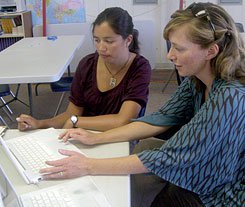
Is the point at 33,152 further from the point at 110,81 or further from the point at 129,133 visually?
the point at 110,81

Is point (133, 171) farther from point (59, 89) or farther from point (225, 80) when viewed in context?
point (59, 89)

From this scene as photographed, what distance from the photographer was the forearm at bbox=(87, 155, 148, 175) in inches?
40.3

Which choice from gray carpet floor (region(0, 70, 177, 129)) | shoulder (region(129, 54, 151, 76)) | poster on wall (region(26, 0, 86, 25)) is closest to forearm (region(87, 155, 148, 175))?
shoulder (region(129, 54, 151, 76))

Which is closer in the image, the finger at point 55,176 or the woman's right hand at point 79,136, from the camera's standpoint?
the finger at point 55,176

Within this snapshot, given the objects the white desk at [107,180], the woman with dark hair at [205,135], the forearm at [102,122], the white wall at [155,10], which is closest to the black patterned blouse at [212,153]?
the woman with dark hair at [205,135]

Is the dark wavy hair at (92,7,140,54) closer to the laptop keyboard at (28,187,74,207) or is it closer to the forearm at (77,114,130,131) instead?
the forearm at (77,114,130,131)

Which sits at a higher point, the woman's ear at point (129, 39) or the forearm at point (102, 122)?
the woman's ear at point (129, 39)

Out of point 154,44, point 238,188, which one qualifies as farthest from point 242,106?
point 154,44

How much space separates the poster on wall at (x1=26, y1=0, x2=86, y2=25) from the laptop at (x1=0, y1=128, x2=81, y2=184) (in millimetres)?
3374

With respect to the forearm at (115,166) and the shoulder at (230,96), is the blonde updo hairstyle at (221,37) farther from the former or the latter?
the forearm at (115,166)

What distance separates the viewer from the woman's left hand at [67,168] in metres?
1.00

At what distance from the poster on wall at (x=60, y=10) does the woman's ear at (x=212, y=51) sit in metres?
3.58

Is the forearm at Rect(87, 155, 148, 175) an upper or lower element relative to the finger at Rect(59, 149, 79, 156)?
lower

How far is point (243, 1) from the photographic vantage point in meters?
4.21
